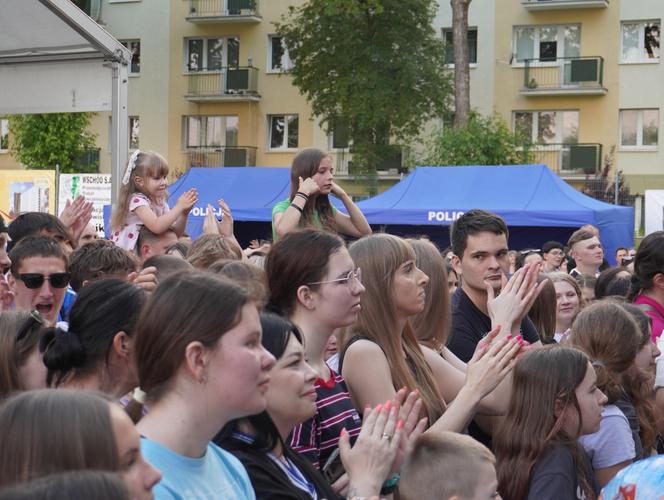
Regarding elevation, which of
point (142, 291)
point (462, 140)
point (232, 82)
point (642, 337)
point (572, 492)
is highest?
point (232, 82)

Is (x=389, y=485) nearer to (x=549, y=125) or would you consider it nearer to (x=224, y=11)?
(x=549, y=125)

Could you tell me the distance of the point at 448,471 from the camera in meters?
3.24

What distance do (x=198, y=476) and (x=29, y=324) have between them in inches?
55.2

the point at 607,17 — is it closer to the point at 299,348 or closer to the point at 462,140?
the point at 462,140

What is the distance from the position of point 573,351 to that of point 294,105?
36.0 meters

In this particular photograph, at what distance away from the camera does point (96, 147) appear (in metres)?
40.0

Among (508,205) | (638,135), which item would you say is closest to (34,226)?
(508,205)

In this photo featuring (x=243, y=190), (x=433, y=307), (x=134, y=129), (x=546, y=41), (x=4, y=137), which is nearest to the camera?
(x=433, y=307)

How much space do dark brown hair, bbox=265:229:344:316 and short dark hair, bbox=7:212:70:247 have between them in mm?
2540

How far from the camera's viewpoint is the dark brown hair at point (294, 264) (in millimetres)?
3844

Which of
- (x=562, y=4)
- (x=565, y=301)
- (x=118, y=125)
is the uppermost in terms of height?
(x=562, y=4)

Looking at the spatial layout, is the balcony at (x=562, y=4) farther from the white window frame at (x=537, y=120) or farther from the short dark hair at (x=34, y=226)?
the short dark hair at (x=34, y=226)

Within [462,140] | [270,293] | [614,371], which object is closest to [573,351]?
[614,371]

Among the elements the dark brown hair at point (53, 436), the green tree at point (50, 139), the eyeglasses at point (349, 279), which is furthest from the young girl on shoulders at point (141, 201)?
the green tree at point (50, 139)
